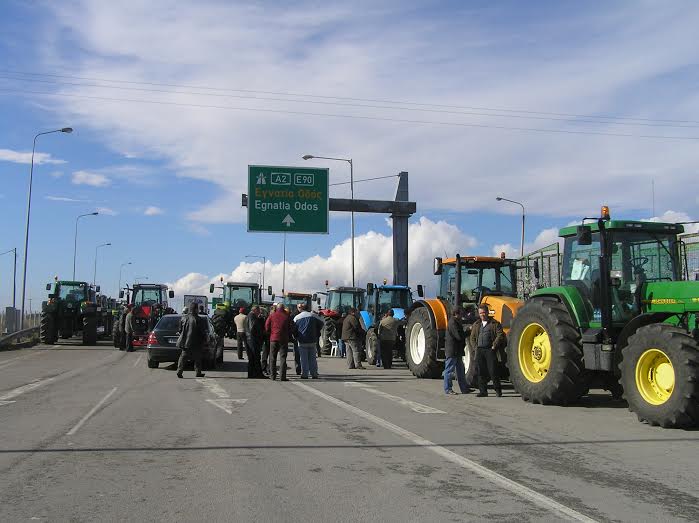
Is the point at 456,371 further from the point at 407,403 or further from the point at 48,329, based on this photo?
the point at 48,329

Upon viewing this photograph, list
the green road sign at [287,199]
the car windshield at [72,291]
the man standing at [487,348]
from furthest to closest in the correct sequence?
the car windshield at [72,291] < the green road sign at [287,199] < the man standing at [487,348]

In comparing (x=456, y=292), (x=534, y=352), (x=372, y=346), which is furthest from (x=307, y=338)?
(x=534, y=352)

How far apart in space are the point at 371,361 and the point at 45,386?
33.9 ft

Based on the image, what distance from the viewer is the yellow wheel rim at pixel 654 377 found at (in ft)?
32.3

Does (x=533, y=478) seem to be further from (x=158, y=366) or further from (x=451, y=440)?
(x=158, y=366)

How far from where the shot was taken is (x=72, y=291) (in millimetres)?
34656

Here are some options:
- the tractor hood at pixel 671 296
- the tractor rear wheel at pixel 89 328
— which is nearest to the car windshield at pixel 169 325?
the tractor hood at pixel 671 296

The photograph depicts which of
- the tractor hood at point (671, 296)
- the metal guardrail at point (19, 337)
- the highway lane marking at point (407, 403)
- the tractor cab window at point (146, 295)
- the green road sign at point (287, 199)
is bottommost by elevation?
the highway lane marking at point (407, 403)

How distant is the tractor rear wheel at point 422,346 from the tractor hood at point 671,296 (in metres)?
6.50

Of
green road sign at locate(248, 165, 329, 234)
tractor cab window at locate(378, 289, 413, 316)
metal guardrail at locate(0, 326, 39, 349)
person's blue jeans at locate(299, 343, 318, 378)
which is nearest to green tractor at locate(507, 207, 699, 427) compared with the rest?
person's blue jeans at locate(299, 343, 318, 378)

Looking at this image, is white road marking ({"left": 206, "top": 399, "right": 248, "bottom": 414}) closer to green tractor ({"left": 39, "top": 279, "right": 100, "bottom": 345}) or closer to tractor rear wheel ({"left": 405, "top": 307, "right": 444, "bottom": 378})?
tractor rear wheel ({"left": 405, "top": 307, "right": 444, "bottom": 378})

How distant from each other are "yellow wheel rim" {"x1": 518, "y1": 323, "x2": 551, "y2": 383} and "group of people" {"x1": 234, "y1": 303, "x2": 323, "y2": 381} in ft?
18.5

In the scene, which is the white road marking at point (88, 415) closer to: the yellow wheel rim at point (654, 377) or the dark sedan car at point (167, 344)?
the dark sedan car at point (167, 344)

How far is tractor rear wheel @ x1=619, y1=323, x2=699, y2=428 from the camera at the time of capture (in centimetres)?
923
